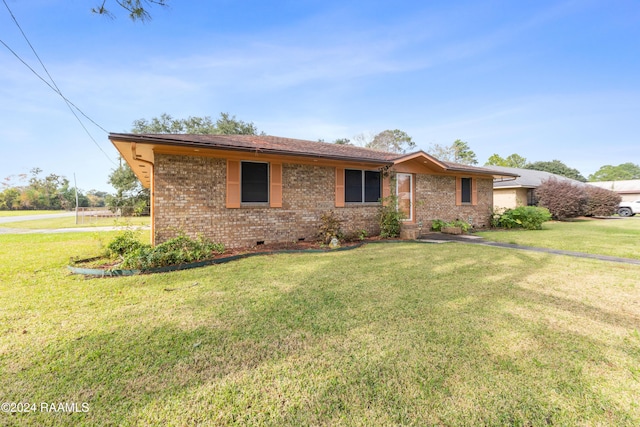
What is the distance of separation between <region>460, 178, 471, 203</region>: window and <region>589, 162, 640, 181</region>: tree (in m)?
78.9

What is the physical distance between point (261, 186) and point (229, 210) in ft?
3.89

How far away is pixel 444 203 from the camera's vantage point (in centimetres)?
1130

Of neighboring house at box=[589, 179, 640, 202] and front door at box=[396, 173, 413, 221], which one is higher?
neighboring house at box=[589, 179, 640, 202]

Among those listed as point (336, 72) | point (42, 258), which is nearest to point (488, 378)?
point (42, 258)

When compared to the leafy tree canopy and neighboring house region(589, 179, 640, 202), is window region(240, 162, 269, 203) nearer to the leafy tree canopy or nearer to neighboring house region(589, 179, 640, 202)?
the leafy tree canopy

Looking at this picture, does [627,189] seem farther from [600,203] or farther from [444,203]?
[444,203]

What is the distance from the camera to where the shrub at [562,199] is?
681 inches

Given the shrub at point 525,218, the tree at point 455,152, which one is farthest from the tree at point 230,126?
the tree at point 455,152

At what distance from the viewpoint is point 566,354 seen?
2295 mm

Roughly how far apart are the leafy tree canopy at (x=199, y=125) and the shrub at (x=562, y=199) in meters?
28.6

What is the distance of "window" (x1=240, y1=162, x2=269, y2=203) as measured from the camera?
7.54m

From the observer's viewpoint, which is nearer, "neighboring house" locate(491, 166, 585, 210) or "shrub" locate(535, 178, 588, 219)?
"shrub" locate(535, 178, 588, 219)

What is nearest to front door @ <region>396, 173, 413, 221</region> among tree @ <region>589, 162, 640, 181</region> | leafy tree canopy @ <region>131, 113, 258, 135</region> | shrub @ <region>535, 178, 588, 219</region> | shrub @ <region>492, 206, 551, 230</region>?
shrub @ <region>492, 206, 551, 230</region>

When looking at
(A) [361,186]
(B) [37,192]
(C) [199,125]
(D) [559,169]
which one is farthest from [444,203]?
(B) [37,192]
